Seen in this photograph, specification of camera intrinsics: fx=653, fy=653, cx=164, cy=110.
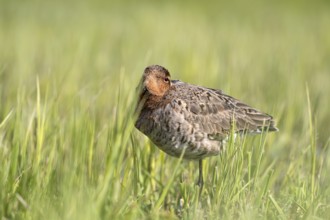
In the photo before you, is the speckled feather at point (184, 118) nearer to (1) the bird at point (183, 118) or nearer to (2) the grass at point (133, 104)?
(1) the bird at point (183, 118)

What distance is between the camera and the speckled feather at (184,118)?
159 inches

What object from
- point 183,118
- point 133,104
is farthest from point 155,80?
point 133,104

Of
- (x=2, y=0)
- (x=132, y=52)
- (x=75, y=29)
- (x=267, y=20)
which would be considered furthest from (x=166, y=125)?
(x=2, y=0)

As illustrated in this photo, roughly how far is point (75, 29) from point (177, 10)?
3.48 meters

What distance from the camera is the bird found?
4.03 meters

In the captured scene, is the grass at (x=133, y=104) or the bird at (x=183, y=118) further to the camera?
the bird at (x=183, y=118)

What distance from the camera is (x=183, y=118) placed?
414cm

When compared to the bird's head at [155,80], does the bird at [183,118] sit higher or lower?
lower

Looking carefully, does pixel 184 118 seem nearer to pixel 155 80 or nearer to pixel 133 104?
pixel 155 80

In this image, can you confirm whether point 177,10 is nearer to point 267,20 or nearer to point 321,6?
point 267,20

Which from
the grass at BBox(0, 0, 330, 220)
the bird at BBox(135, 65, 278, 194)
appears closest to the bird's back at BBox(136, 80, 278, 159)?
the bird at BBox(135, 65, 278, 194)

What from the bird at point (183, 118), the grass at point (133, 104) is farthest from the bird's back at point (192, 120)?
the grass at point (133, 104)

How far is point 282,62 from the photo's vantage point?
7.68 m

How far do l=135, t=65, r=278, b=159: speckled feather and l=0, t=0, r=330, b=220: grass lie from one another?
15 centimetres
